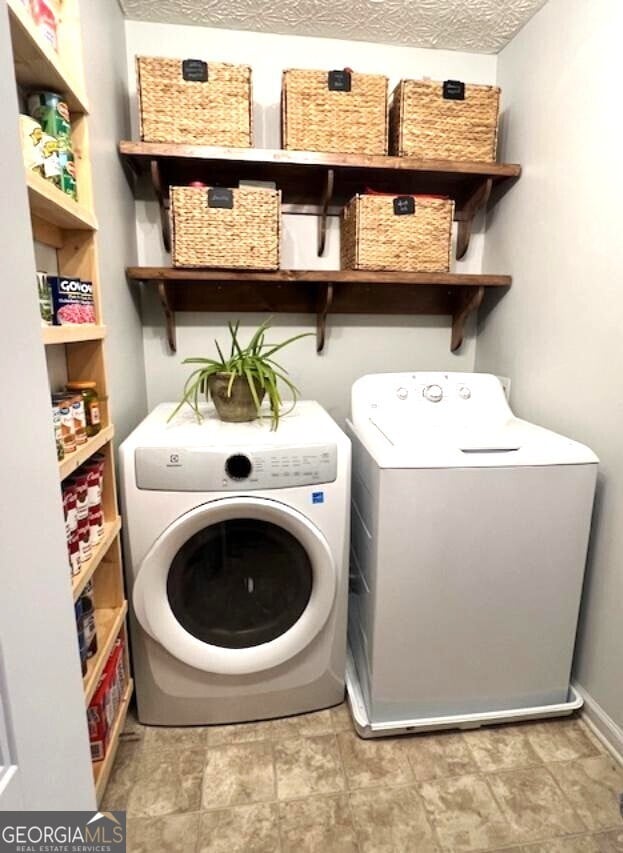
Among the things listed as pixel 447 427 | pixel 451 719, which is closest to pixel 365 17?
pixel 447 427

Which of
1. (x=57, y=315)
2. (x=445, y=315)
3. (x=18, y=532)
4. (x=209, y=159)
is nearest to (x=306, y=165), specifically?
(x=209, y=159)

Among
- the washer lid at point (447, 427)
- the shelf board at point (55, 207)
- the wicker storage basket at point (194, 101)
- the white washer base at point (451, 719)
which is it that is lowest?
the white washer base at point (451, 719)

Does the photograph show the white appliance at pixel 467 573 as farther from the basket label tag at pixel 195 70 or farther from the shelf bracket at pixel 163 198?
the basket label tag at pixel 195 70

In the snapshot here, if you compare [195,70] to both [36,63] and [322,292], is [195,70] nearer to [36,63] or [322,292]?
[36,63]

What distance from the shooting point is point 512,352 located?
175 cm

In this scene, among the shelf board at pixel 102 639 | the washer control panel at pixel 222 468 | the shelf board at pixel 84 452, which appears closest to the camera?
the shelf board at pixel 84 452

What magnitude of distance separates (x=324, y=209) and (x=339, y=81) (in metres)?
0.39

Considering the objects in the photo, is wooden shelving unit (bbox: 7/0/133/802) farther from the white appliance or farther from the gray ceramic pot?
the white appliance

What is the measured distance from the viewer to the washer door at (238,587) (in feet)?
4.08

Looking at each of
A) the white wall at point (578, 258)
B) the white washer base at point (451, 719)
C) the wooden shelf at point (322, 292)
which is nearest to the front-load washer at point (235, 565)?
the white washer base at point (451, 719)

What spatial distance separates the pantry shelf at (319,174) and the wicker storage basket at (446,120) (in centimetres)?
4

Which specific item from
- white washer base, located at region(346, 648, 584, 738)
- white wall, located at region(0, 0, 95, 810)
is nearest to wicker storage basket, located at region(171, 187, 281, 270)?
white wall, located at region(0, 0, 95, 810)

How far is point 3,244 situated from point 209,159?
1.22m

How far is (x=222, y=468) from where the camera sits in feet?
3.94
